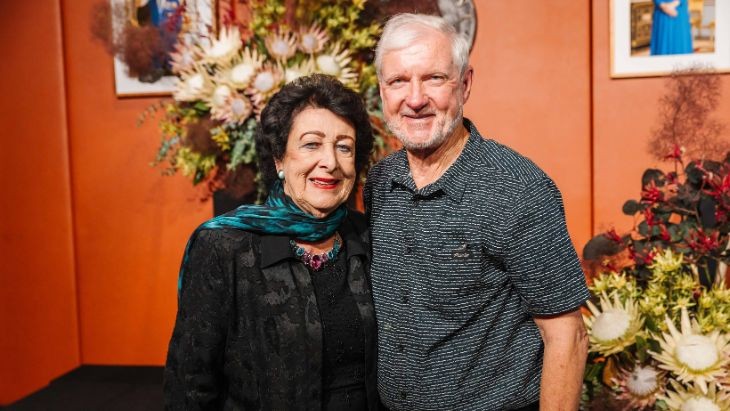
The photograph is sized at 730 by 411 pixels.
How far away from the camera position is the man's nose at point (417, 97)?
1.43 meters

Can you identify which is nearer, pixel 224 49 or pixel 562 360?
pixel 562 360

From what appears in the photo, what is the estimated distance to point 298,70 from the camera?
221 centimetres

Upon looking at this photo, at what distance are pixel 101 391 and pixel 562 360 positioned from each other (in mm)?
2162

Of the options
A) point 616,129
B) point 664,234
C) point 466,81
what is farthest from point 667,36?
point 466,81

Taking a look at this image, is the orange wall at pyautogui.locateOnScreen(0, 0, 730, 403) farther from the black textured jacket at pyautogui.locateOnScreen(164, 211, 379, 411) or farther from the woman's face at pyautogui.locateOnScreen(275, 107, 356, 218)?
the black textured jacket at pyautogui.locateOnScreen(164, 211, 379, 411)

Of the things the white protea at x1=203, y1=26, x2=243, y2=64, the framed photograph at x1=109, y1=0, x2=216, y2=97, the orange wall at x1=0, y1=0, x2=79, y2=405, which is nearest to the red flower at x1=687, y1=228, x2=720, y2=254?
the white protea at x1=203, y1=26, x2=243, y2=64

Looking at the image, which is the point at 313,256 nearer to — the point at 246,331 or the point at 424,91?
the point at 246,331

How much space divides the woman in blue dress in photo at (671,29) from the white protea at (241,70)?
160 centimetres

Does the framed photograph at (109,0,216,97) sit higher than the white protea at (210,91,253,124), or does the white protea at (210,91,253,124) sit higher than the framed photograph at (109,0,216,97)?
the framed photograph at (109,0,216,97)

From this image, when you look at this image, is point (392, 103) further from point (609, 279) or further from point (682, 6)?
point (682, 6)

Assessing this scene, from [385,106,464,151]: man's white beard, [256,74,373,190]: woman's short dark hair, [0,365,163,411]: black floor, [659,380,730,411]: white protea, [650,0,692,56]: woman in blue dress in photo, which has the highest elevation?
[650,0,692,56]: woman in blue dress in photo

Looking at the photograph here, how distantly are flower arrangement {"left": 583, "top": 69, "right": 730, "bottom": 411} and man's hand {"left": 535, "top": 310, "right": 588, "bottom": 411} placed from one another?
0.44 metres

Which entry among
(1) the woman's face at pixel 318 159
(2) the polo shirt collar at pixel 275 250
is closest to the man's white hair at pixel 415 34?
(1) the woman's face at pixel 318 159

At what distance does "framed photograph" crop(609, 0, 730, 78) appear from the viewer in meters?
2.53
